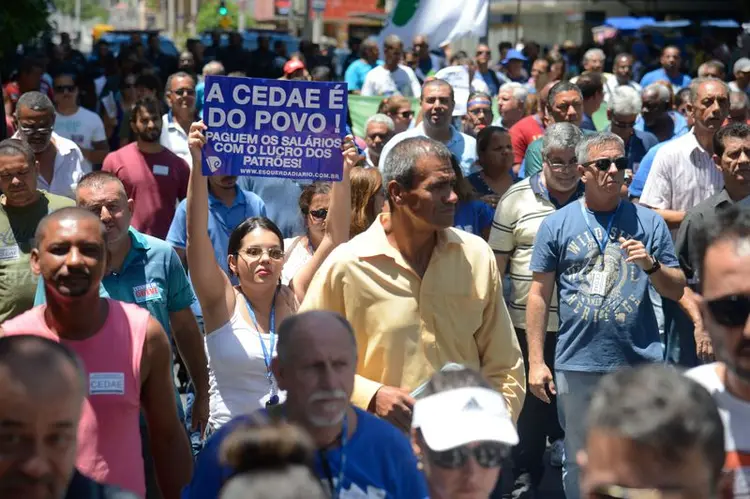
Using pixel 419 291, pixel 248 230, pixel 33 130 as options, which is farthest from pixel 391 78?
pixel 419 291

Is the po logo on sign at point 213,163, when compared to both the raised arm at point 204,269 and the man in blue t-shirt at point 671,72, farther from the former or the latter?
the man in blue t-shirt at point 671,72

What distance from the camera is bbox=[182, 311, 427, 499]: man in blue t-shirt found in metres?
3.68

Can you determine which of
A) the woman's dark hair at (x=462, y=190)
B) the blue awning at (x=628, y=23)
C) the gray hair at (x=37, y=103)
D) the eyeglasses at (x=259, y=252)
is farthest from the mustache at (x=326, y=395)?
the blue awning at (x=628, y=23)

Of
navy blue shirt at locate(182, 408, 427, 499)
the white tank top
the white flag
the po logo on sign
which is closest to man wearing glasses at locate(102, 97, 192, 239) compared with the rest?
the po logo on sign

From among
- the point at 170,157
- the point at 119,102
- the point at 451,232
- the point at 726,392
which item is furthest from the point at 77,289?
the point at 119,102

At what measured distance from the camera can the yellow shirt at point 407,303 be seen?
191 inches

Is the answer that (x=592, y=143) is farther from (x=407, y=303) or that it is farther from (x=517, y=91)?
(x=517, y=91)

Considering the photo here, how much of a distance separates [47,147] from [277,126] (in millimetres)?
2934

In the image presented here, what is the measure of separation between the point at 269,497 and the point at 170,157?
22.1 feet

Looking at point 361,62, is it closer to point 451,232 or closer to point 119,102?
point 119,102

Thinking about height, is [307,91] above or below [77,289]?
above

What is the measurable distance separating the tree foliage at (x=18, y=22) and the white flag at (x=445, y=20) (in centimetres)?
600

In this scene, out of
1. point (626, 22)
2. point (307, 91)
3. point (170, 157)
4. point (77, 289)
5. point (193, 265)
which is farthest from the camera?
point (626, 22)

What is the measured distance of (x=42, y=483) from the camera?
3102 millimetres
